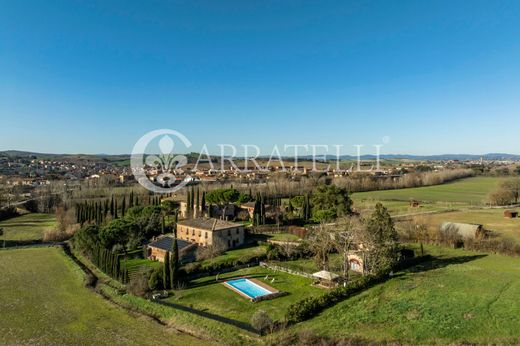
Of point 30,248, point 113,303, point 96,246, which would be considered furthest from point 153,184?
point 113,303

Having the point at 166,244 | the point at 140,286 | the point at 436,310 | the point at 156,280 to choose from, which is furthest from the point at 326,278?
the point at 166,244

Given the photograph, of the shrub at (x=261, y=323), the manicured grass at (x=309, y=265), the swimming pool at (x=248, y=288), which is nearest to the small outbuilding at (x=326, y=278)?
the manicured grass at (x=309, y=265)

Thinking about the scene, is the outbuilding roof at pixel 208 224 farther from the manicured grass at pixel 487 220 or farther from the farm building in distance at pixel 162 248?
the manicured grass at pixel 487 220

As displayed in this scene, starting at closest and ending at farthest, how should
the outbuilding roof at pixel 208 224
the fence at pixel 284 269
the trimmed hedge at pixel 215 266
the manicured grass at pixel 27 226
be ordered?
the fence at pixel 284 269
the trimmed hedge at pixel 215 266
the outbuilding roof at pixel 208 224
the manicured grass at pixel 27 226

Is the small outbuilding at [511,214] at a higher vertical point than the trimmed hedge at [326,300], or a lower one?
higher

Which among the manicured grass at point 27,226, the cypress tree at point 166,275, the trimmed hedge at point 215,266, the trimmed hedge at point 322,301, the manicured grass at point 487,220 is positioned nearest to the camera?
the trimmed hedge at point 322,301

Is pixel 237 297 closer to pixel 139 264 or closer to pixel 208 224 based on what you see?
pixel 139 264

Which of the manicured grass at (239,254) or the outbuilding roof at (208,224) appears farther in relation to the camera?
the outbuilding roof at (208,224)

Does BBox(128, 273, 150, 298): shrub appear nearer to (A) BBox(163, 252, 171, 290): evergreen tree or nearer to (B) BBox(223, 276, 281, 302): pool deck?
A: (A) BBox(163, 252, 171, 290): evergreen tree
